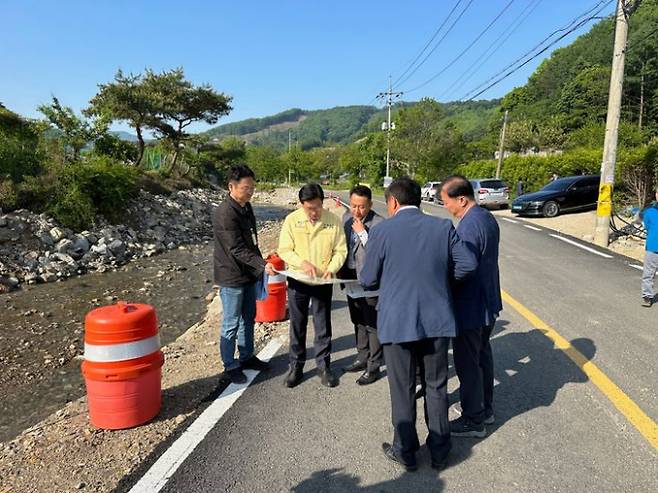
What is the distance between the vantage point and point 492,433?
11.9 feet

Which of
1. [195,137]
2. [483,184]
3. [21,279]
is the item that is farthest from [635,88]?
[21,279]

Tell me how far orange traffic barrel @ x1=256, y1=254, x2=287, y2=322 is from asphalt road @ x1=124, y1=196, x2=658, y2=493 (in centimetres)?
112

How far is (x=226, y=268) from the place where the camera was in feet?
14.5

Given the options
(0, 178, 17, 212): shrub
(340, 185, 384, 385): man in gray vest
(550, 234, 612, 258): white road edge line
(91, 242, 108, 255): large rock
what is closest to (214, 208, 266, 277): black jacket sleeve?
(340, 185, 384, 385): man in gray vest

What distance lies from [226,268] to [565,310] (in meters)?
4.94

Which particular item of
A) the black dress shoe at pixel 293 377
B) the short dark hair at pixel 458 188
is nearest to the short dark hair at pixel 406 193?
the short dark hair at pixel 458 188

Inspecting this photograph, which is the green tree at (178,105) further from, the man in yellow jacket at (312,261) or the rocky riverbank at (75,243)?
the man in yellow jacket at (312,261)

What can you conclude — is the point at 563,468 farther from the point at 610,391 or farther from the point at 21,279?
the point at 21,279

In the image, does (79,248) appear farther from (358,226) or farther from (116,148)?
(116,148)

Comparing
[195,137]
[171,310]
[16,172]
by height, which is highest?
[195,137]

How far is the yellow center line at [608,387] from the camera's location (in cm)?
360

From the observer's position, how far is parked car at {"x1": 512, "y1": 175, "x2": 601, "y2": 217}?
739 inches

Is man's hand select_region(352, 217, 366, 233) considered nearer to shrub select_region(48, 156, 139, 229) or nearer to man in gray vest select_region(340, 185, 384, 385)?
man in gray vest select_region(340, 185, 384, 385)

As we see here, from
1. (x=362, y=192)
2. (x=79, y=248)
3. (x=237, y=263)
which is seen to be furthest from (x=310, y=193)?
(x=79, y=248)
